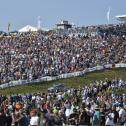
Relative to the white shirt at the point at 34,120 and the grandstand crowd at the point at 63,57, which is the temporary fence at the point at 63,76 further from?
the white shirt at the point at 34,120

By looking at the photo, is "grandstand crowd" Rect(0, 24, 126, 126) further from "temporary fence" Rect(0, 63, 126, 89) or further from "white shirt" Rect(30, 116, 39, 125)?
"white shirt" Rect(30, 116, 39, 125)

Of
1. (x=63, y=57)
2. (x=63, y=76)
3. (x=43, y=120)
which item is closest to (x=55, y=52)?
(x=63, y=57)

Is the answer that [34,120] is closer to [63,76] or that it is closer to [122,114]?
[122,114]

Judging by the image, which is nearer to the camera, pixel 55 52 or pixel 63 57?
pixel 63 57

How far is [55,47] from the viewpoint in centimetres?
7750

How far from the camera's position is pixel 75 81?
222 ft

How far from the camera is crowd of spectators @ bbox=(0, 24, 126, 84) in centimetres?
6738

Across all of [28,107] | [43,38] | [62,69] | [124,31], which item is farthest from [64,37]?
[28,107]

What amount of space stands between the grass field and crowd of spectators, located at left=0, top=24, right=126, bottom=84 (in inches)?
34.9

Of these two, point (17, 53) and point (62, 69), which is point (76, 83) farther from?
point (17, 53)

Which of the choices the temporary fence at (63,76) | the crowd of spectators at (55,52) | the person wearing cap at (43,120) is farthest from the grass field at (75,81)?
the person wearing cap at (43,120)

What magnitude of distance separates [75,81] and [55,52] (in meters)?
7.84

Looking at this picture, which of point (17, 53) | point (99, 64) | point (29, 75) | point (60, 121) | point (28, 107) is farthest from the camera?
point (17, 53)

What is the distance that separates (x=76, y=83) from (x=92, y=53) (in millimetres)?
7688
